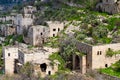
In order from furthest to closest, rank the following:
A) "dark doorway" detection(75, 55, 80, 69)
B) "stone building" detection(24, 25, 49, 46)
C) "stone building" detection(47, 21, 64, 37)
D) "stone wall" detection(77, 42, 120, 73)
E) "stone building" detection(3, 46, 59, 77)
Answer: "stone building" detection(47, 21, 64, 37)
"stone building" detection(24, 25, 49, 46)
"dark doorway" detection(75, 55, 80, 69)
"stone building" detection(3, 46, 59, 77)
"stone wall" detection(77, 42, 120, 73)

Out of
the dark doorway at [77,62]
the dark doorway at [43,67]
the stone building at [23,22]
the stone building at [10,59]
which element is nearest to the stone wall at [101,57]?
the dark doorway at [77,62]

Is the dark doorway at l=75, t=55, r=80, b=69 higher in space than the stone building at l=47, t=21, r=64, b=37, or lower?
lower

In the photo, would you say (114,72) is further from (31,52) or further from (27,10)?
Answer: (27,10)

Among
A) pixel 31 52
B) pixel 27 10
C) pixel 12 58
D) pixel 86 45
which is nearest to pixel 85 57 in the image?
pixel 86 45

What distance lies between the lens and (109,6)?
66750mm

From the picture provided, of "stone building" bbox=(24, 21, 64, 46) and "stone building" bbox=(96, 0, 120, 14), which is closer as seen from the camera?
"stone building" bbox=(24, 21, 64, 46)

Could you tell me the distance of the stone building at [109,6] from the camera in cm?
6500

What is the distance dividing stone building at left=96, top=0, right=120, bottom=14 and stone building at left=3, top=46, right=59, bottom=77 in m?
13.9

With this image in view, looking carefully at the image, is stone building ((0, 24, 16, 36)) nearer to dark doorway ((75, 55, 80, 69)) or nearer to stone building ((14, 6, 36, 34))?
stone building ((14, 6, 36, 34))

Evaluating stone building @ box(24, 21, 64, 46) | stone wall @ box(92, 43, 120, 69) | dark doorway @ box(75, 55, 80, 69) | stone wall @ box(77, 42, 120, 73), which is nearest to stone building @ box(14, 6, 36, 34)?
stone building @ box(24, 21, 64, 46)

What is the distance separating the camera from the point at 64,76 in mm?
49500

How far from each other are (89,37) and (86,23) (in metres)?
4.32

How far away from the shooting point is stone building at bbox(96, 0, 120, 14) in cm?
6500

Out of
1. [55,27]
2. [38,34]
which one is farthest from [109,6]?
[38,34]
